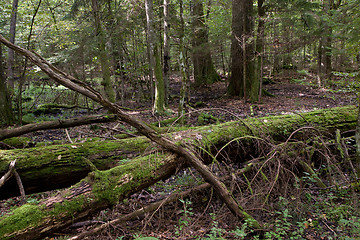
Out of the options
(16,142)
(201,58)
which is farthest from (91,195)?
(201,58)

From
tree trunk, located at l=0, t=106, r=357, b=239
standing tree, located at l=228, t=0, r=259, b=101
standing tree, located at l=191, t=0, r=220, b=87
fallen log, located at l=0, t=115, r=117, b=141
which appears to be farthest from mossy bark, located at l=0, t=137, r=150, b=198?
standing tree, located at l=191, t=0, r=220, b=87

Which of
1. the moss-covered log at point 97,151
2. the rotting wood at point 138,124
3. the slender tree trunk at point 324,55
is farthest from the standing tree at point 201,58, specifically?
the rotting wood at point 138,124

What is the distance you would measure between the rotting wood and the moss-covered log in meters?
0.42

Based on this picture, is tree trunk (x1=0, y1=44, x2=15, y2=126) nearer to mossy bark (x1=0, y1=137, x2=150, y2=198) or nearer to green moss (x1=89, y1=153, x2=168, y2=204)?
mossy bark (x1=0, y1=137, x2=150, y2=198)

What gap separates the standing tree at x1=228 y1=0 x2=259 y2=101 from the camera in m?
9.74

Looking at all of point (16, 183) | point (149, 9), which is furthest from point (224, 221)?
point (149, 9)

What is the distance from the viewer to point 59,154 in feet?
11.5

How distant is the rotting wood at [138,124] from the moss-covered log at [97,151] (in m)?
0.42

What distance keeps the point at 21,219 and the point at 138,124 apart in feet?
5.59

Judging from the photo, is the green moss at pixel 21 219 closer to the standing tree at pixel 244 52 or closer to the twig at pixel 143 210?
the twig at pixel 143 210

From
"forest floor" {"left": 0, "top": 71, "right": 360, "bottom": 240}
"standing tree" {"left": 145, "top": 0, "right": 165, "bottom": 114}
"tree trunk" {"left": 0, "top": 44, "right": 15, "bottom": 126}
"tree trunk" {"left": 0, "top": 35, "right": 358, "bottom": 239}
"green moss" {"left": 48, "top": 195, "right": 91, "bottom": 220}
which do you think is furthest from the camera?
"standing tree" {"left": 145, "top": 0, "right": 165, "bottom": 114}

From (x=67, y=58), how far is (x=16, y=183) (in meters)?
6.62

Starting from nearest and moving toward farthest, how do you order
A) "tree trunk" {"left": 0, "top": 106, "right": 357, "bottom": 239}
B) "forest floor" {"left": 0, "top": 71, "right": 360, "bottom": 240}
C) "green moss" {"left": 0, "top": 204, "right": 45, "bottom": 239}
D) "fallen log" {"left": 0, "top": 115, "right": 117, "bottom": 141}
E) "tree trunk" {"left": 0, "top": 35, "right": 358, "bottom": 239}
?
"green moss" {"left": 0, "top": 204, "right": 45, "bottom": 239}
"tree trunk" {"left": 0, "top": 106, "right": 357, "bottom": 239}
"tree trunk" {"left": 0, "top": 35, "right": 358, "bottom": 239}
"forest floor" {"left": 0, "top": 71, "right": 360, "bottom": 240}
"fallen log" {"left": 0, "top": 115, "right": 117, "bottom": 141}

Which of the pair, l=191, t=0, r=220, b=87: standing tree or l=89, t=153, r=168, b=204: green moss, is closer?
l=89, t=153, r=168, b=204: green moss
